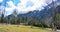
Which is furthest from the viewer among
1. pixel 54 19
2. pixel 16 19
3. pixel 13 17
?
pixel 13 17

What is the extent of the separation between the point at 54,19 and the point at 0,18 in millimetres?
16432

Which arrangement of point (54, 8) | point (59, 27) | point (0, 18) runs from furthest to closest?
point (0, 18)
point (59, 27)
point (54, 8)

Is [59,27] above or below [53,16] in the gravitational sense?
below

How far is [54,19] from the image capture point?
89.7 ft

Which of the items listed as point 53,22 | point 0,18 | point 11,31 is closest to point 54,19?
point 53,22

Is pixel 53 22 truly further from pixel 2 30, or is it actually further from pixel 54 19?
pixel 2 30

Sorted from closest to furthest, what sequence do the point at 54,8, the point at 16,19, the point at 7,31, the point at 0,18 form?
1. the point at 7,31
2. the point at 54,8
3. the point at 0,18
4. the point at 16,19

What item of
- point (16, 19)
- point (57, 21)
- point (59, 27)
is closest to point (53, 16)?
point (57, 21)

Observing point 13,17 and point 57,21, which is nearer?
point 57,21

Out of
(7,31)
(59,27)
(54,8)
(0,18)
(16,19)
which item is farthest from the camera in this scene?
(16,19)

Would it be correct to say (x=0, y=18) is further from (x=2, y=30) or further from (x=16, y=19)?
(x=2, y=30)

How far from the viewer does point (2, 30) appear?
14633mm

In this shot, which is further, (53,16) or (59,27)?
(59,27)

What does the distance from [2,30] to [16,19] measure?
30.4m
